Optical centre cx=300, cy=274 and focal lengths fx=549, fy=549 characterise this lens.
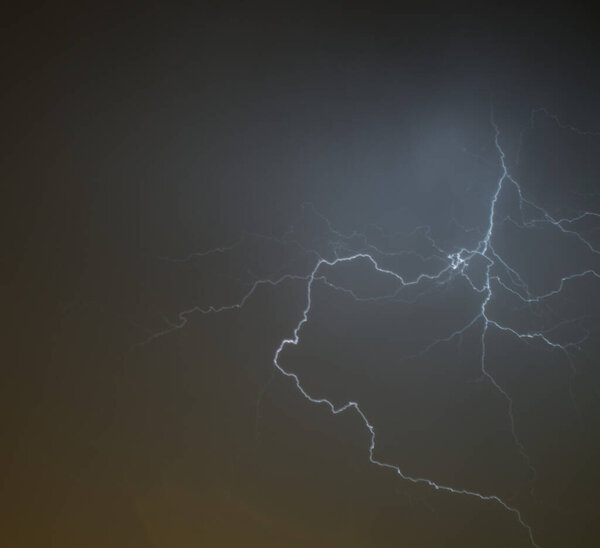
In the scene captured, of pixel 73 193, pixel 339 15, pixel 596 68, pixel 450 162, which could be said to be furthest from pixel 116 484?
pixel 596 68

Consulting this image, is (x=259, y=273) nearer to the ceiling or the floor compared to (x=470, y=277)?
nearer to the floor

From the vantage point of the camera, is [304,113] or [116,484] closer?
[116,484]

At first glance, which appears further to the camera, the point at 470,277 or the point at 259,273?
the point at 470,277

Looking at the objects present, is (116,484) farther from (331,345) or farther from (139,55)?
(139,55)

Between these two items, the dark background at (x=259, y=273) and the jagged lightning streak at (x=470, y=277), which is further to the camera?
the jagged lightning streak at (x=470, y=277)
